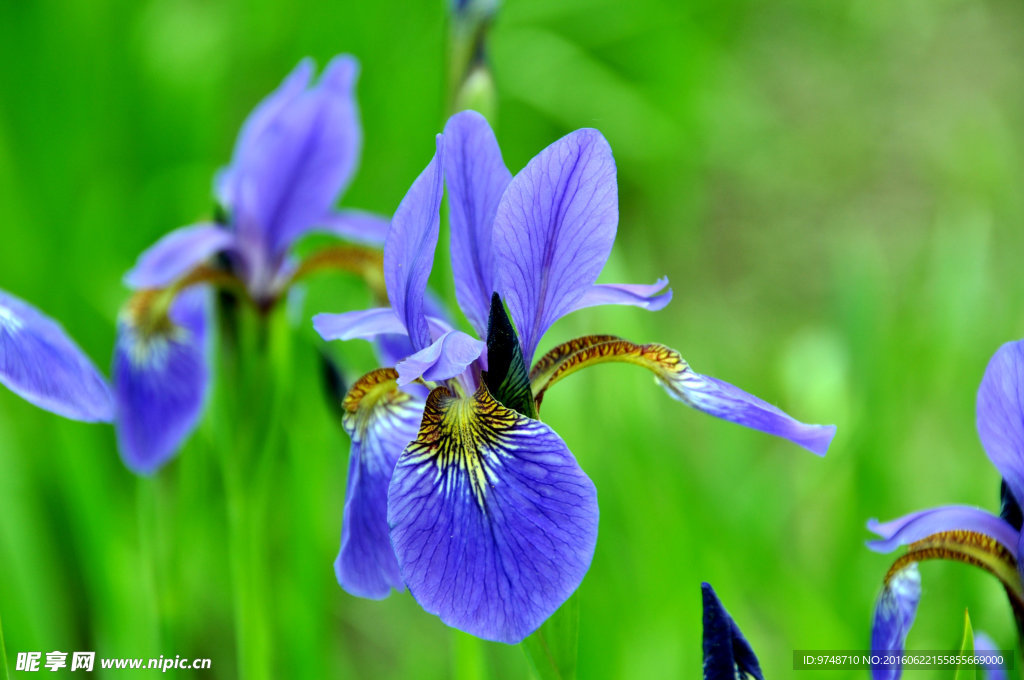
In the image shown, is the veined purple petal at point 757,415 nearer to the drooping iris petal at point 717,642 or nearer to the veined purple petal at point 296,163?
the drooping iris petal at point 717,642

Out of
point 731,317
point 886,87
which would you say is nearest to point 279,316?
point 731,317

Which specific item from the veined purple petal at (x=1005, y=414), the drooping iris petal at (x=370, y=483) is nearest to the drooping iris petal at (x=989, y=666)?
the veined purple petal at (x=1005, y=414)

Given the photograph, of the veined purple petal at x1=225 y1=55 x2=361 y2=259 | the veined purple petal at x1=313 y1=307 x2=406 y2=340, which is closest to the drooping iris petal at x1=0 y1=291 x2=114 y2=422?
the veined purple petal at x1=313 y1=307 x2=406 y2=340

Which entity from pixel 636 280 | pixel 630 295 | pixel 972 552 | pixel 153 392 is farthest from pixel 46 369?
pixel 636 280

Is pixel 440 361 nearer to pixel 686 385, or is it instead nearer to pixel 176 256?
pixel 686 385

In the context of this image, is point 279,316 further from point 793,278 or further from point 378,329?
point 793,278
